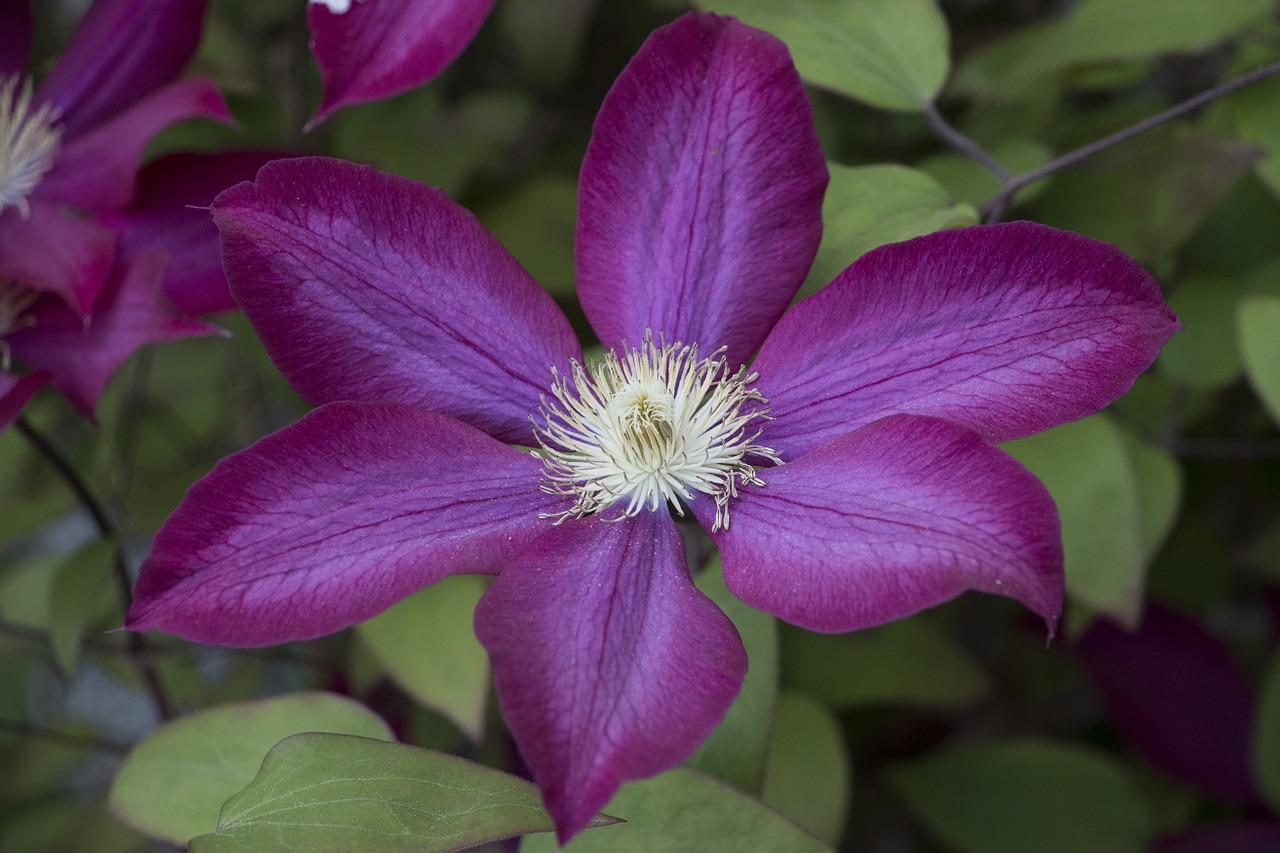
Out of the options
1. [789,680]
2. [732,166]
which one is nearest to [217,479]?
[732,166]

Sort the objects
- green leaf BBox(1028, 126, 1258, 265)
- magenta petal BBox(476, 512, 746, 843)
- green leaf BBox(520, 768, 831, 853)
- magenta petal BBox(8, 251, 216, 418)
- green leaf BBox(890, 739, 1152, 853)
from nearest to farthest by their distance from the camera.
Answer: magenta petal BBox(476, 512, 746, 843), green leaf BBox(520, 768, 831, 853), magenta petal BBox(8, 251, 216, 418), green leaf BBox(1028, 126, 1258, 265), green leaf BBox(890, 739, 1152, 853)

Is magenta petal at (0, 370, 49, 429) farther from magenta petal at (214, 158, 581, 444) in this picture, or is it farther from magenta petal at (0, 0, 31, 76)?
magenta petal at (0, 0, 31, 76)

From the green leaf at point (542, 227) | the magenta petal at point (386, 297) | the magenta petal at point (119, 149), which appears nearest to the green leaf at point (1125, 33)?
the green leaf at point (542, 227)

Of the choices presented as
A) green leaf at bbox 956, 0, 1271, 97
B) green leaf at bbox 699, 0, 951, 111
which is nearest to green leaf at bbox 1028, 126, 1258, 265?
green leaf at bbox 956, 0, 1271, 97

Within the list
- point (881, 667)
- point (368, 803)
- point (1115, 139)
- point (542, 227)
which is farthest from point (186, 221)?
point (881, 667)

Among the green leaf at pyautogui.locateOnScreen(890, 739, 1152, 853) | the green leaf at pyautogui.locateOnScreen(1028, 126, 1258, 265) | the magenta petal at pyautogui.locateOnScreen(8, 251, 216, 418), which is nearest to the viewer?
the magenta petal at pyautogui.locateOnScreen(8, 251, 216, 418)

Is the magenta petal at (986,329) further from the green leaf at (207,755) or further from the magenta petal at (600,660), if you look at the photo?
the green leaf at (207,755)
